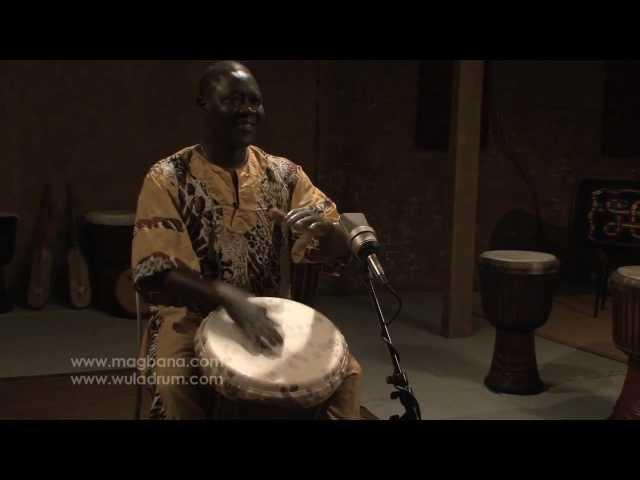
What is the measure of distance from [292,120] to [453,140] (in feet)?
5.38

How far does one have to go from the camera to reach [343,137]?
590 centimetres

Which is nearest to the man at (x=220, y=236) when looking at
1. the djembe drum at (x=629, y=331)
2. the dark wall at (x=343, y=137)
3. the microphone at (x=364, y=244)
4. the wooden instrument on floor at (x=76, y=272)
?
the microphone at (x=364, y=244)

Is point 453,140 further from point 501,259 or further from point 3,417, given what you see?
point 3,417

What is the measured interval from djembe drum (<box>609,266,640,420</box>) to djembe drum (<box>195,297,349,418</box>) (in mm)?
1937

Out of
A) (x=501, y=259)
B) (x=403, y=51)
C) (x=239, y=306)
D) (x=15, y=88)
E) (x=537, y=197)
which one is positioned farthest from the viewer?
(x=537, y=197)

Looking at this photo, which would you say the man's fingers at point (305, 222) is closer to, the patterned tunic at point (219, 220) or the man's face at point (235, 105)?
the patterned tunic at point (219, 220)

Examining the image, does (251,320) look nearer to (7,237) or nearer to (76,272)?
(7,237)

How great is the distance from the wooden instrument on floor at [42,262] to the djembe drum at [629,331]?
12.7ft

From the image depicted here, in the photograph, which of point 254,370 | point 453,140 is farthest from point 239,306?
point 453,140

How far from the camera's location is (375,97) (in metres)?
5.89

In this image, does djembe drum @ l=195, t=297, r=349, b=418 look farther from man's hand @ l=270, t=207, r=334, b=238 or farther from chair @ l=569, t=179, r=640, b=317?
chair @ l=569, t=179, r=640, b=317

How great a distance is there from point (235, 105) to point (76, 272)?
365 centimetres

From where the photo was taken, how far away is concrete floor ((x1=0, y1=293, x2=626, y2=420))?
3518 millimetres

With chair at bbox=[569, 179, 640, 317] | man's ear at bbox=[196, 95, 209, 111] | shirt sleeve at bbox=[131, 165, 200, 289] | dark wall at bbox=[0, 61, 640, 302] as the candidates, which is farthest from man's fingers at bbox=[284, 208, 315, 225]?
chair at bbox=[569, 179, 640, 317]
